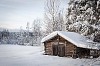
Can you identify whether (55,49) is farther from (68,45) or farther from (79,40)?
(79,40)

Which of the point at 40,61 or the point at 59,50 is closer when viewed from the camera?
the point at 40,61

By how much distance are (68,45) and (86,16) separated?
5.70 meters

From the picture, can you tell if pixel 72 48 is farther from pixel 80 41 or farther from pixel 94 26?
pixel 94 26

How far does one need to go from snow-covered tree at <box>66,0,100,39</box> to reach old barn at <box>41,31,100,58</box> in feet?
5.28

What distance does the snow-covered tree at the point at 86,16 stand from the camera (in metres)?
31.4

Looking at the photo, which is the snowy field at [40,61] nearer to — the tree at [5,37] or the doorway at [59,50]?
the doorway at [59,50]

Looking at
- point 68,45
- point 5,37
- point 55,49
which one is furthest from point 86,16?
point 5,37

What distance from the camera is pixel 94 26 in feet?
102

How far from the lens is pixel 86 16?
3494 cm

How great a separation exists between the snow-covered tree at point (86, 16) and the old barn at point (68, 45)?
1.61 metres

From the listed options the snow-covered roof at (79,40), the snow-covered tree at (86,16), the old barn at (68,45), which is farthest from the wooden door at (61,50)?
the snow-covered tree at (86,16)

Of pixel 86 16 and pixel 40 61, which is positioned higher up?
pixel 86 16

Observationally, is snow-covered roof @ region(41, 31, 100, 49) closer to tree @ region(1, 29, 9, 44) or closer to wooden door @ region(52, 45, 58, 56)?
wooden door @ region(52, 45, 58, 56)

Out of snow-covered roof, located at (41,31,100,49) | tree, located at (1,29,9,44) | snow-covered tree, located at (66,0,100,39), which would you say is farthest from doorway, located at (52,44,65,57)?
tree, located at (1,29,9,44)
